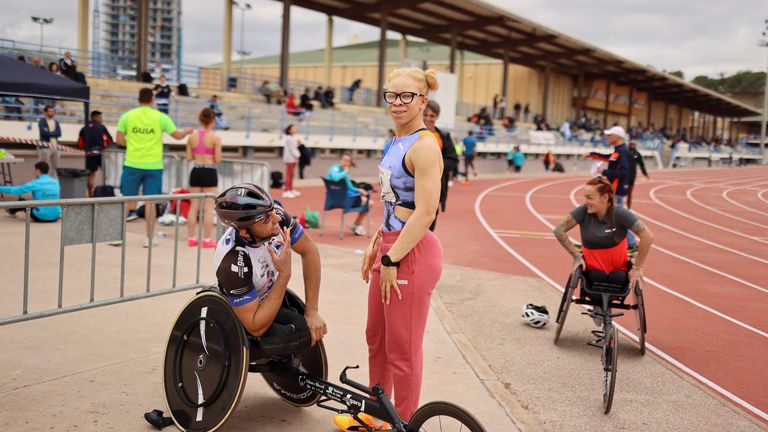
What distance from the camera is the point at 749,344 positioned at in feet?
21.6

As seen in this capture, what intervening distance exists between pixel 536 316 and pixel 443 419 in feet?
12.2

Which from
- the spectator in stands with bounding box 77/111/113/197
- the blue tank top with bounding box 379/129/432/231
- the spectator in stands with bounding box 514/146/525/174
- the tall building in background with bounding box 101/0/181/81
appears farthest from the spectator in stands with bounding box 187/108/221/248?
the tall building in background with bounding box 101/0/181/81

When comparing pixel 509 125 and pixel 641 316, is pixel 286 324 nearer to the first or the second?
pixel 641 316

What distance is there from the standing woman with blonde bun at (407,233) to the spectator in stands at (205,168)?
6.32 metres

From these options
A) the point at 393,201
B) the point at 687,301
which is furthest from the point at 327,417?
the point at 687,301

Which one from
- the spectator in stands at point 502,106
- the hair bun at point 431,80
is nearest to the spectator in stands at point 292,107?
the spectator in stands at point 502,106

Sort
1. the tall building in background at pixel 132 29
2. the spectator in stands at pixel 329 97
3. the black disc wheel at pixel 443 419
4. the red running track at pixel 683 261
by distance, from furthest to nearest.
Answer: the tall building in background at pixel 132 29 → the spectator in stands at pixel 329 97 → the red running track at pixel 683 261 → the black disc wheel at pixel 443 419

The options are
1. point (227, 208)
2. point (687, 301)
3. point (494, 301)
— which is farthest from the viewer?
point (687, 301)

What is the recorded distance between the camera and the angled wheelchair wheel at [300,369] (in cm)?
379

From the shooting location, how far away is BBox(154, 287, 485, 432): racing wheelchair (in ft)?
11.2

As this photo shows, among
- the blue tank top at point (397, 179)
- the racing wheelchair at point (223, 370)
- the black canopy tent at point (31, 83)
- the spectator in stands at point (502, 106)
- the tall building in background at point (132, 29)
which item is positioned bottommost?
the racing wheelchair at point (223, 370)

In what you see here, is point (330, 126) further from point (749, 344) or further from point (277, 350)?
point (277, 350)

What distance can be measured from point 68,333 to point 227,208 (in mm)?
2851

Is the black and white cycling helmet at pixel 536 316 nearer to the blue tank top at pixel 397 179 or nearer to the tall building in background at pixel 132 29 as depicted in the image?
the blue tank top at pixel 397 179
